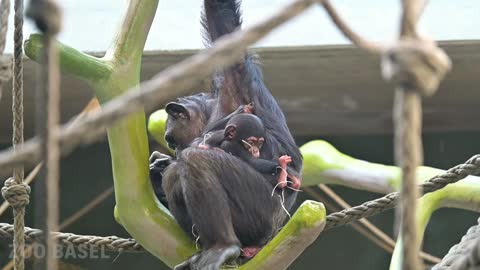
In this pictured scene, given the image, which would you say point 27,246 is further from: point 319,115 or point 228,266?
point 228,266

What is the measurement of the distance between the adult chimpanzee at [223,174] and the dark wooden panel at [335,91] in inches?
59.4

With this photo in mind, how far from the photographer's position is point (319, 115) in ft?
17.2

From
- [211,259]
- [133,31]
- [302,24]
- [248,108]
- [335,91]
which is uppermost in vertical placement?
[302,24]

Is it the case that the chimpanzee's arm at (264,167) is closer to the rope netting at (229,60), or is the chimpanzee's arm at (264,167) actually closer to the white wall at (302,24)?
the rope netting at (229,60)

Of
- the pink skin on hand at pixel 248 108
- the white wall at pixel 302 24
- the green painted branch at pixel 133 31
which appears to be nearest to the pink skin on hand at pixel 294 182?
the pink skin on hand at pixel 248 108

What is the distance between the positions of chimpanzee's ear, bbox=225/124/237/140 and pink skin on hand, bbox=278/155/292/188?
0.50 ft

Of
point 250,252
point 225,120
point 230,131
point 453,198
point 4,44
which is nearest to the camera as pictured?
point 4,44

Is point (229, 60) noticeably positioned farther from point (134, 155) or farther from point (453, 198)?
point (453, 198)

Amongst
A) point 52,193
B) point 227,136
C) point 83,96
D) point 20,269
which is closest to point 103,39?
point 83,96

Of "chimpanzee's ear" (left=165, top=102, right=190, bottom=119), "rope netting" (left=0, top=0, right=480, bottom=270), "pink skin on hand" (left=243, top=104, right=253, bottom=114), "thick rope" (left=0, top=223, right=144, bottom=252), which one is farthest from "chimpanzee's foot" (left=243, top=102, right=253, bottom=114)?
"rope netting" (left=0, top=0, right=480, bottom=270)

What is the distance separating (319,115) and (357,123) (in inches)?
11.3

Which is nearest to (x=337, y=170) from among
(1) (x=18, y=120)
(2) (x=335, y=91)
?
(2) (x=335, y=91)

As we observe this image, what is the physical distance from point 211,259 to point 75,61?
61 cm

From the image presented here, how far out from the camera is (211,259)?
2.12 m
